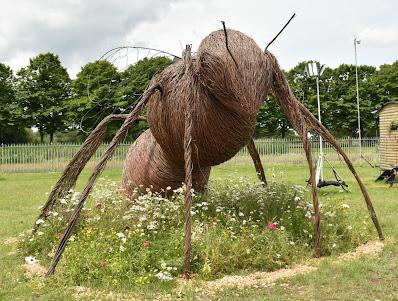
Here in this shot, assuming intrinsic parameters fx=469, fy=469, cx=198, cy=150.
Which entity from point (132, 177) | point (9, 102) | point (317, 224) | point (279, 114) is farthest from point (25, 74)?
point (317, 224)

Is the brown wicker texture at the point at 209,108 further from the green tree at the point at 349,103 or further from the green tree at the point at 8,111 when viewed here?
the green tree at the point at 349,103

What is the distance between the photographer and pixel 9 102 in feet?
113

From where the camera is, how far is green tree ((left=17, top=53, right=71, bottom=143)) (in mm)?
34062

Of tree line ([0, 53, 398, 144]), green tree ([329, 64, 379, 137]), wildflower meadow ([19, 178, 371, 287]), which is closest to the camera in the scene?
wildflower meadow ([19, 178, 371, 287])

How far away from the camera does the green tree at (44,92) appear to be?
1341 inches

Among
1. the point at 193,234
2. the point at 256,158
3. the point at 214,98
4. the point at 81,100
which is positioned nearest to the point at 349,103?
the point at 81,100

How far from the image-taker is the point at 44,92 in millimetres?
34188

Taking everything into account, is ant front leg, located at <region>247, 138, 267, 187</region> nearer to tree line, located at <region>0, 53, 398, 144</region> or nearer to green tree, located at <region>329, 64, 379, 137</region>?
tree line, located at <region>0, 53, 398, 144</region>

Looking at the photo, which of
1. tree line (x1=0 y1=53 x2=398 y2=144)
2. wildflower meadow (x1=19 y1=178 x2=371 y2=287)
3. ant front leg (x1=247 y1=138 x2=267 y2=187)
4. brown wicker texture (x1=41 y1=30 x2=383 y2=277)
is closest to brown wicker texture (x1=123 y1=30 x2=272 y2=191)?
brown wicker texture (x1=41 y1=30 x2=383 y2=277)

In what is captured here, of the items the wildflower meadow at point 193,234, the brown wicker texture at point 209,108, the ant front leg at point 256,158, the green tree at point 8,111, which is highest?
the green tree at point 8,111

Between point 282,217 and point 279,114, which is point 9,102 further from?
point 282,217

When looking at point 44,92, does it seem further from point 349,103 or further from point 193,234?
point 193,234

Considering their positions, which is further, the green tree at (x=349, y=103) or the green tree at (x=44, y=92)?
the green tree at (x=349, y=103)

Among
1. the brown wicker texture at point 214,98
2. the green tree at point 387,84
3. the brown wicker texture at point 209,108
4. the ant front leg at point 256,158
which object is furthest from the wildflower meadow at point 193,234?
the green tree at point 387,84
